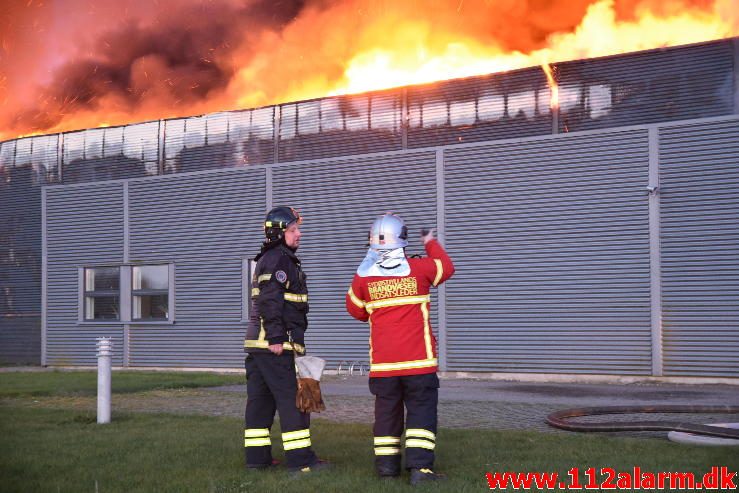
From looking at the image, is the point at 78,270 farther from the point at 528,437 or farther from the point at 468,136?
the point at 528,437

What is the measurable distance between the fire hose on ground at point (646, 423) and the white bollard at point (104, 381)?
5.05 m

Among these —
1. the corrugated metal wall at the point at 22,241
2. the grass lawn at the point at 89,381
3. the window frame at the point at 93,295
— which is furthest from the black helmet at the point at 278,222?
the corrugated metal wall at the point at 22,241

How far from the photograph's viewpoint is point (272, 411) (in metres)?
7.62

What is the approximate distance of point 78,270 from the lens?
23.1 m

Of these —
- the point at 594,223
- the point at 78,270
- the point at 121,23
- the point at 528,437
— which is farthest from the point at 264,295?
the point at 121,23

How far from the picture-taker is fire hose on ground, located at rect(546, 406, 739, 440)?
8195mm

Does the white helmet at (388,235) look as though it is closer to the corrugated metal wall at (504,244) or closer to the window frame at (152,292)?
the corrugated metal wall at (504,244)

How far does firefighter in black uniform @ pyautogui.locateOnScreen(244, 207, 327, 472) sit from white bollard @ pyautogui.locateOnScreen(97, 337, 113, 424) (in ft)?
12.4

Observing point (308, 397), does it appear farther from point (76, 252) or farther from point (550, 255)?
point (76, 252)

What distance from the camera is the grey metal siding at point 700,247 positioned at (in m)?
15.8

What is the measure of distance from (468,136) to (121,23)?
72.2 ft

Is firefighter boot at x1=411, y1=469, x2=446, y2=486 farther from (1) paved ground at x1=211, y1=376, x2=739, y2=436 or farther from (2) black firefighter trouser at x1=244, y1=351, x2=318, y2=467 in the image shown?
(1) paved ground at x1=211, y1=376, x2=739, y2=436

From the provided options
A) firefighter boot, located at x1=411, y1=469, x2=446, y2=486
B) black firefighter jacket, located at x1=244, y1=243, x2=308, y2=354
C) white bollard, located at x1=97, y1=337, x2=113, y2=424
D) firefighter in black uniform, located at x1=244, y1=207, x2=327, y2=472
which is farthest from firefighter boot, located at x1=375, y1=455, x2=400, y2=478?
white bollard, located at x1=97, y1=337, x2=113, y2=424

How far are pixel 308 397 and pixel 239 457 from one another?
112 centimetres
